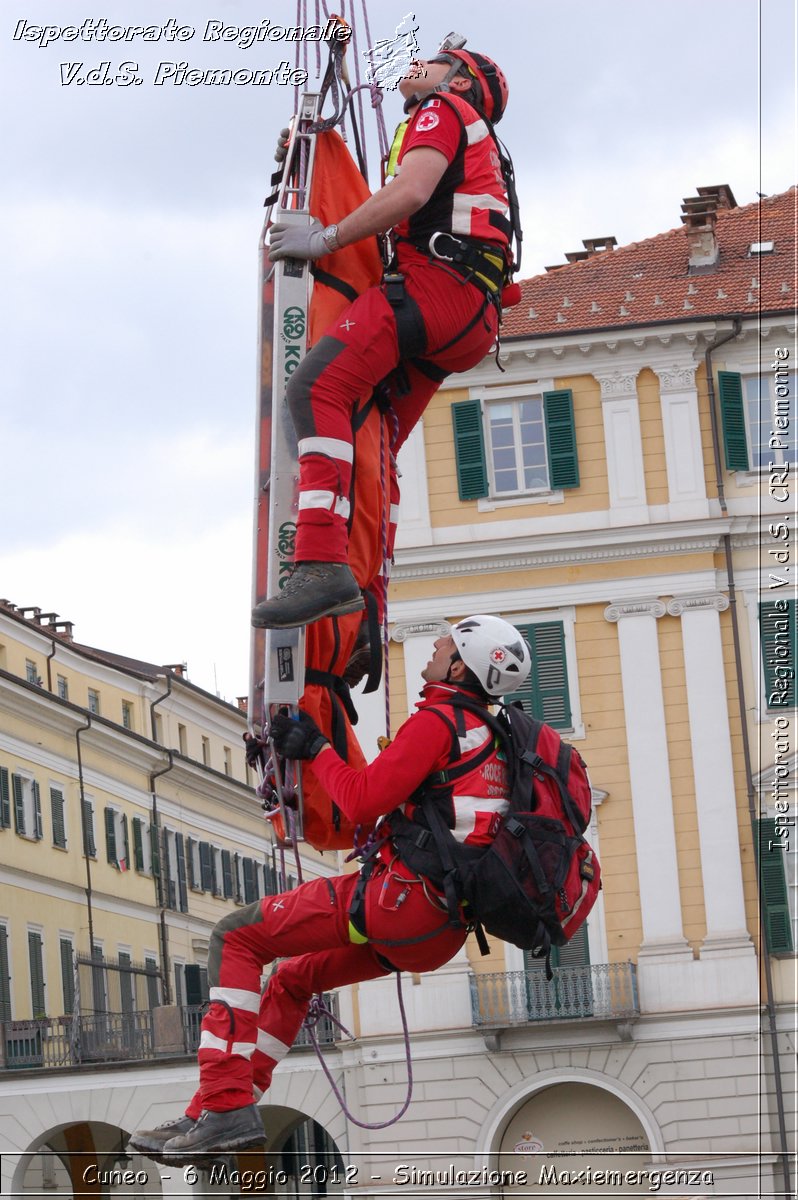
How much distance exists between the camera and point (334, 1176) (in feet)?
131

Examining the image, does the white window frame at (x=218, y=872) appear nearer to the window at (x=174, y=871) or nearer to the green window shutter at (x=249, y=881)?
the green window shutter at (x=249, y=881)

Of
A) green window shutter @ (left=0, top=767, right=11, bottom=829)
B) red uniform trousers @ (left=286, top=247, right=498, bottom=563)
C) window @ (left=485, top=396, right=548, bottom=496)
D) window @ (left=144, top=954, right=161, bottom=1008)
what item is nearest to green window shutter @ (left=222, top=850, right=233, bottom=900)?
window @ (left=144, top=954, right=161, bottom=1008)

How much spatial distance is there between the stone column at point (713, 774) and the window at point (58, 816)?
18.2m

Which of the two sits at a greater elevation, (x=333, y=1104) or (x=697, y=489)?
(x=697, y=489)

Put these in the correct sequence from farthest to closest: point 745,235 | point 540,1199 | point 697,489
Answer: point 745,235, point 697,489, point 540,1199

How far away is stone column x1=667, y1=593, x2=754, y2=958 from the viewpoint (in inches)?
A: 1313

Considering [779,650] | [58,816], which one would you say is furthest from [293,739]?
[58,816]

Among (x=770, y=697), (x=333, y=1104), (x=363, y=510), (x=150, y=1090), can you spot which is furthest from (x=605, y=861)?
(x=363, y=510)

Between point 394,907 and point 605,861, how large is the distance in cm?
2631

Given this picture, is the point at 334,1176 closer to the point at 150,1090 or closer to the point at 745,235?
the point at 150,1090

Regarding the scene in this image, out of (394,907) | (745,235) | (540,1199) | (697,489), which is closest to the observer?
(394,907)

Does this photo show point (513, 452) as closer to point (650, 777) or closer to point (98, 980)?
point (650, 777)

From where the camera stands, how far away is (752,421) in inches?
1395

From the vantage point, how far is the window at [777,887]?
33219 millimetres
